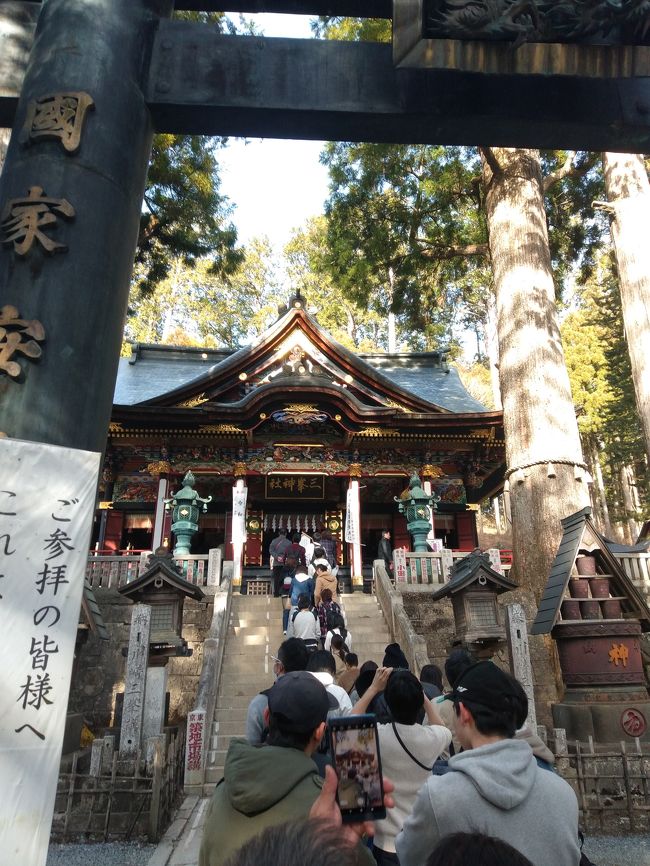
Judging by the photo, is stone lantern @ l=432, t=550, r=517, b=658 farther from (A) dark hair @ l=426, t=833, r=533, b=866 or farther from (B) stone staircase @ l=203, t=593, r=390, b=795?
(A) dark hair @ l=426, t=833, r=533, b=866

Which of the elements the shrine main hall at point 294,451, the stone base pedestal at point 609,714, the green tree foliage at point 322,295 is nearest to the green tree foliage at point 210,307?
the green tree foliage at point 322,295

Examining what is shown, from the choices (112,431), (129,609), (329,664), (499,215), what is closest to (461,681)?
(329,664)

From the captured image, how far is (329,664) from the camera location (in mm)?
4285

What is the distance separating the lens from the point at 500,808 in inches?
60.1

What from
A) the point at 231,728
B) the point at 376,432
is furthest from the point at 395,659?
the point at 376,432

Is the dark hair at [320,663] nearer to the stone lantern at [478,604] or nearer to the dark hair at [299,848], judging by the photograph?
the dark hair at [299,848]

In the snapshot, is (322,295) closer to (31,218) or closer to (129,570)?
(129,570)

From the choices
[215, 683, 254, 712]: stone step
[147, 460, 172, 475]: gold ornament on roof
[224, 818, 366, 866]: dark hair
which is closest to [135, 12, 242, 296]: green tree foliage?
[147, 460, 172, 475]: gold ornament on roof

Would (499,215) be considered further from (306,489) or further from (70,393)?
(70,393)

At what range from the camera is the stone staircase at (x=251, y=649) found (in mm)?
7643

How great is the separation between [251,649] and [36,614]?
8.24m

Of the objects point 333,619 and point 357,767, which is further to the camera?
point 333,619

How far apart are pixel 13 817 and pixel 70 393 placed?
1464mm

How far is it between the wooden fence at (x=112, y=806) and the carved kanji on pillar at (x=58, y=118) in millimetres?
5151
